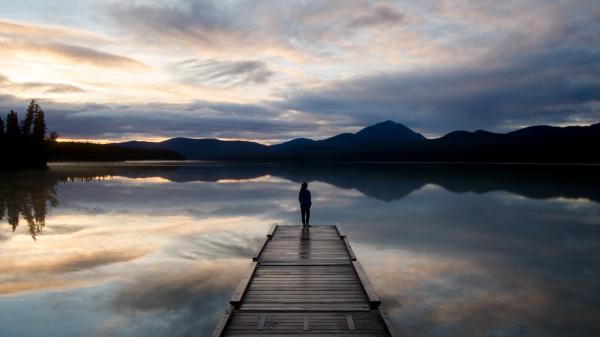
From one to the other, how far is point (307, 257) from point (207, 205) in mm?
18291

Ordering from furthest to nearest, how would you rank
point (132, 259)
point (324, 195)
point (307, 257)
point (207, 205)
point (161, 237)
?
point (324, 195) → point (207, 205) → point (161, 237) → point (132, 259) → point (307, 257)

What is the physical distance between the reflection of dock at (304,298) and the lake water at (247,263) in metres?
0.95

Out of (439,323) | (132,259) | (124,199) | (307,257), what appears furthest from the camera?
(124,199)

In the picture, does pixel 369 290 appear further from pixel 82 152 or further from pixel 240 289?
pixel 82 152

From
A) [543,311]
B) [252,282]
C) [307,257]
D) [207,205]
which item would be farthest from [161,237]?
[543,311]

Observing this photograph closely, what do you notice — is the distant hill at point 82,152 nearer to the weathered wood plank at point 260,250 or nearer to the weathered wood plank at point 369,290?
the weathered wood plank at point 260,250

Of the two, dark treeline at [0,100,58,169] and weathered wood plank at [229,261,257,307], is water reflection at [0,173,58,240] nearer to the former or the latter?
weathered wood plank at [229,261,257,307]

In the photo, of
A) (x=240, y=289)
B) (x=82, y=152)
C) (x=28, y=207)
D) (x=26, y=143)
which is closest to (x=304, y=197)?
(x=240, y=289)

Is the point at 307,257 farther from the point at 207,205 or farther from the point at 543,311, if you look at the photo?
the point at 207,205

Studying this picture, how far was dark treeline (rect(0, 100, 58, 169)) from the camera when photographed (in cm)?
8118

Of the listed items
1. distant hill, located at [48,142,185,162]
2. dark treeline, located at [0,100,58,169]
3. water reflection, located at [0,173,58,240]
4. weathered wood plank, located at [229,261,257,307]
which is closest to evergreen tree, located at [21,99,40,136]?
dark treeline, located at [0,100,58,169]

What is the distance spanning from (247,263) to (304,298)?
207 inches

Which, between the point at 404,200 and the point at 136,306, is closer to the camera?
the point at 136,306

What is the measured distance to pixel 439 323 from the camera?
9672mm
